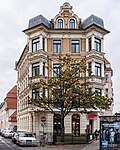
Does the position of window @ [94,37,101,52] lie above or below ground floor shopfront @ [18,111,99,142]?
above

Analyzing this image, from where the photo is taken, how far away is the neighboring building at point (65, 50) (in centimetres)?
5088

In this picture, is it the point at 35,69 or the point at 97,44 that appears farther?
the point at 97,44

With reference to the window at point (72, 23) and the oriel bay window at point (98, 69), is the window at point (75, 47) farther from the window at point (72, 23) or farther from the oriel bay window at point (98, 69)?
the oriel bay window at point (98, 69)

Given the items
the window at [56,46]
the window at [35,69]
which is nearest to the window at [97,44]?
the window at [56,46]

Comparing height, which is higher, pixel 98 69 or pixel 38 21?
pixel 38 21

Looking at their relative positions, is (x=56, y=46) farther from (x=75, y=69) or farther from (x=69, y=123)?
(x=75, y=69)

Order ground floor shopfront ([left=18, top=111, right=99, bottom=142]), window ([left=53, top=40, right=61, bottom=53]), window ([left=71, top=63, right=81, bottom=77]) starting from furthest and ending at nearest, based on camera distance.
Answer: window ([left=53, top=40, right=61, bottom=53]), ground floor shopfront ([left=18, top=111, right=99, bottom=142]), window ([left=71, top=63, right=81, bottom=77])

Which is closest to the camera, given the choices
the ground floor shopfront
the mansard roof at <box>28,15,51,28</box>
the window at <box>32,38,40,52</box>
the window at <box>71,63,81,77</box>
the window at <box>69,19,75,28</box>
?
the window at <box>71,63,81,77</box>

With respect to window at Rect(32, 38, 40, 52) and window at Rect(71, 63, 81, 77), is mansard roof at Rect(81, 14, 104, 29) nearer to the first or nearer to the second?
window at Rect(32, 38, 40, 52)

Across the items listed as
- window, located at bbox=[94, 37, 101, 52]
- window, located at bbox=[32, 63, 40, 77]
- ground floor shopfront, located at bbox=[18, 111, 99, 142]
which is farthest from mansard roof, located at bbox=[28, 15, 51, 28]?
ground floor shopfront, located at bbox=[18, 111, 99, 142]

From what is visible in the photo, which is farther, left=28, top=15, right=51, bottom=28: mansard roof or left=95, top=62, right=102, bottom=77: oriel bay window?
left=28, top=15, right=51, bottom=28: mansard roof

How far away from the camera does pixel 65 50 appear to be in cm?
5259

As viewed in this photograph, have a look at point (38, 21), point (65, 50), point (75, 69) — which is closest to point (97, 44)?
point (65, 50)

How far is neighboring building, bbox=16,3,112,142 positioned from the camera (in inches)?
2003
